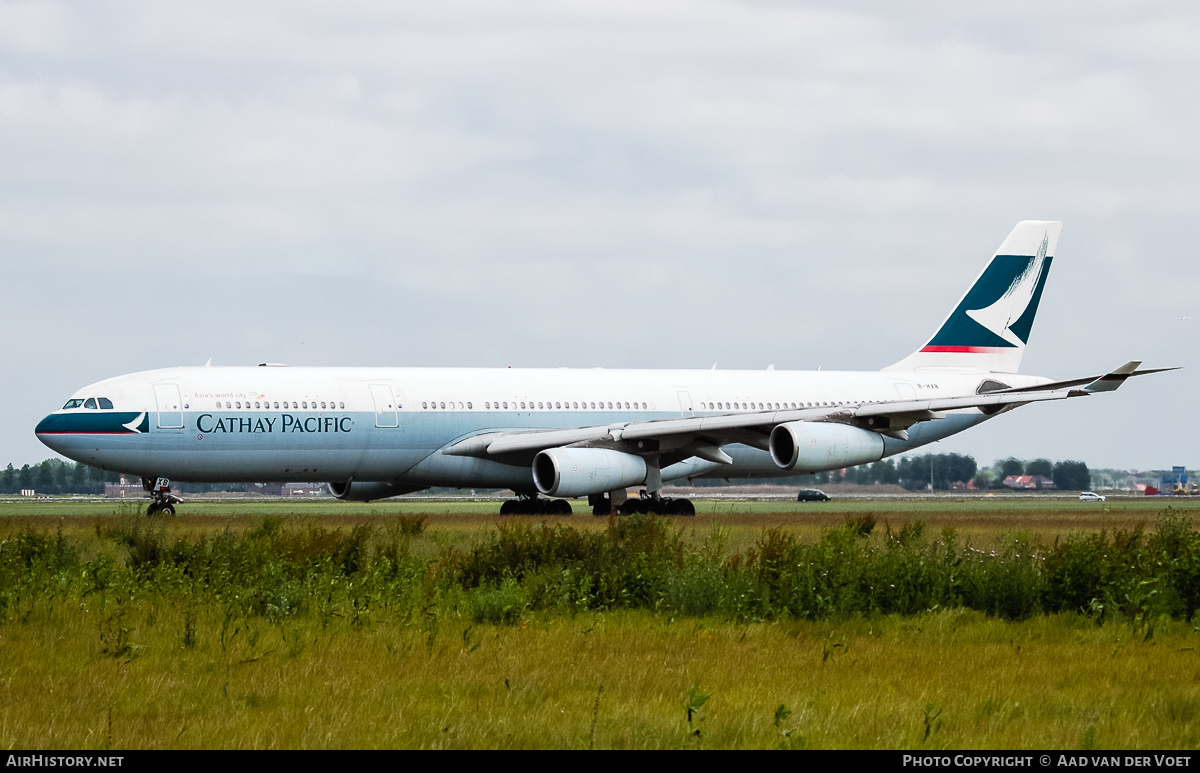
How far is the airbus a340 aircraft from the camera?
3284cm

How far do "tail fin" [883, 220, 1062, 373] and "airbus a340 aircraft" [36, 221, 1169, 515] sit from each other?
3328 mm

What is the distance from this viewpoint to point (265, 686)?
34.9 feet

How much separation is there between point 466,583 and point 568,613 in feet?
8.42

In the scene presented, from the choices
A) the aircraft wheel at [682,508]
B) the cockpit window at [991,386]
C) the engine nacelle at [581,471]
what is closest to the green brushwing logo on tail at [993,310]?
the cockpit window at [991,386]

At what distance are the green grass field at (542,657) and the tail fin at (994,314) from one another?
90.3 feet

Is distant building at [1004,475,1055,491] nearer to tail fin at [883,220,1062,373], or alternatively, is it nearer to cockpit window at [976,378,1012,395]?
tail fin at [883,220,1062,373]

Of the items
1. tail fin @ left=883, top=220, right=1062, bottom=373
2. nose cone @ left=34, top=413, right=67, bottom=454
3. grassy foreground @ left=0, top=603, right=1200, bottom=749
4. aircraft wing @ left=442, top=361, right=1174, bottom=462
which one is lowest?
grassy foreground @ left=0, top=603, right=1200, bottom=749

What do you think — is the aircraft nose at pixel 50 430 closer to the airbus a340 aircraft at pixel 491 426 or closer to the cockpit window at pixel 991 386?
the airbus a340 aircraft at pixel 491 426

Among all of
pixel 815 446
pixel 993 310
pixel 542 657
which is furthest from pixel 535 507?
pixel 542 657

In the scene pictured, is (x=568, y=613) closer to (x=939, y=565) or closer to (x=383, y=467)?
(x=939, y=565)

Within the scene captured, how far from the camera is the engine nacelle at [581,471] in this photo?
110 ft

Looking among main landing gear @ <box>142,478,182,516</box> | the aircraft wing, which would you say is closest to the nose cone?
main landing gear @ <box>142,478,182,516</box>
